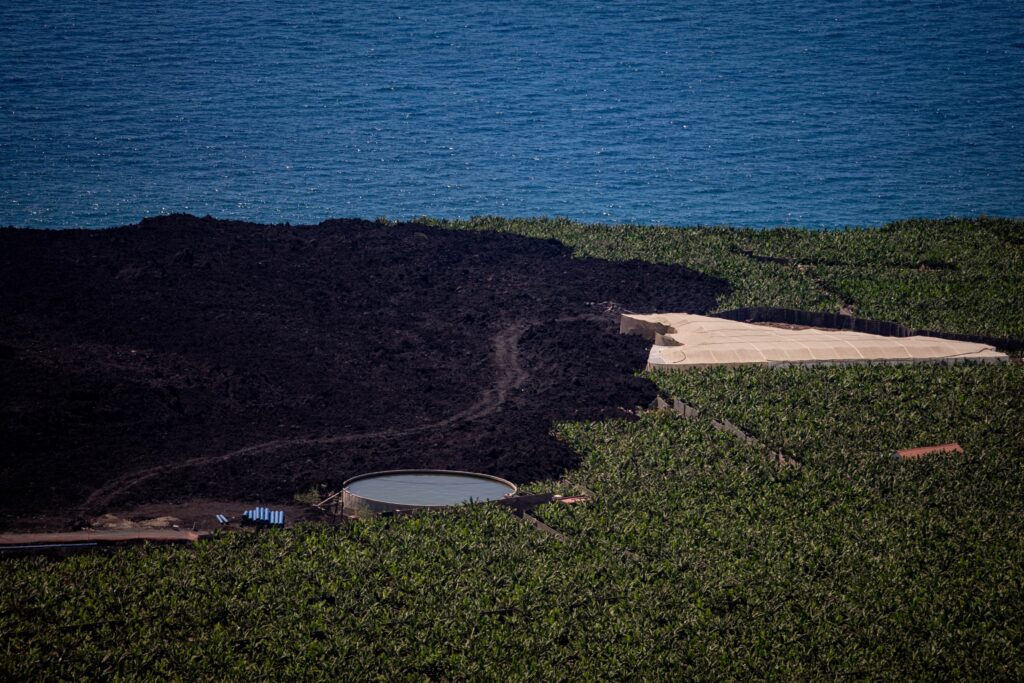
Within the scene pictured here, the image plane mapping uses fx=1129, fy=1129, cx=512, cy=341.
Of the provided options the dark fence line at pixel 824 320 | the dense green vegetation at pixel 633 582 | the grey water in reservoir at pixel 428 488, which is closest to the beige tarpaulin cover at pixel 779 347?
the dark fence line at pixel 824 320

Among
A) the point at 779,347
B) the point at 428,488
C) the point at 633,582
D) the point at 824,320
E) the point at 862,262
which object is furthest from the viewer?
the point at 862,262

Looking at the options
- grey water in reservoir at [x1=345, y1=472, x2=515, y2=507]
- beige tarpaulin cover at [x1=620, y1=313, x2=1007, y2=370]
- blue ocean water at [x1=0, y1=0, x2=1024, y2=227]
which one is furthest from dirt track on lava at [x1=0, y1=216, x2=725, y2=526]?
blue ocean water at [x1=0, y1=0, x2=1024, y2=227]

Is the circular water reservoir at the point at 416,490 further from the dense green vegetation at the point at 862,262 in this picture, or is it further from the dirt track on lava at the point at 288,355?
the dense green vegetation at the point at 862,262

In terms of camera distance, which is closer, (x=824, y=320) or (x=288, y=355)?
(x=288, y=355)

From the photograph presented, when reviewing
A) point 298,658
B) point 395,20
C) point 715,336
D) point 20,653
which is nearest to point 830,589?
point 298,658

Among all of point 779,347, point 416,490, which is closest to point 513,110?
point 779,347

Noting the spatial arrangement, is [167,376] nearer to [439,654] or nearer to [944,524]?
[439,654]

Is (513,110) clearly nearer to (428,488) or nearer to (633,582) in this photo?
(428,488)
